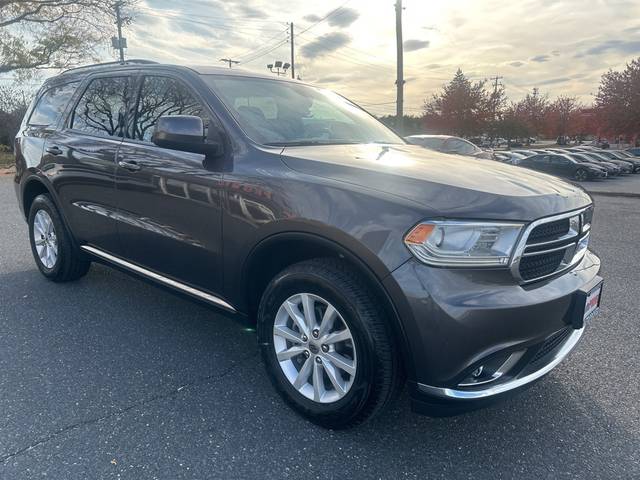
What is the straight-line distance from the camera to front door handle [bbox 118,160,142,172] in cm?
318

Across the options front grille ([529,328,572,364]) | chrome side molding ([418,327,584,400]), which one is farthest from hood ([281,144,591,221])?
chrome side molding ([418,327,584,400])

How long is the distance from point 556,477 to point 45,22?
88.8ft

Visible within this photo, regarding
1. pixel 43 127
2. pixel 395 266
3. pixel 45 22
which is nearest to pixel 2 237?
pixel 43 127

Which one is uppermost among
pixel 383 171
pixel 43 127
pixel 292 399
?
pixel 43 127

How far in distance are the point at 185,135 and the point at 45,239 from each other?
2721mm

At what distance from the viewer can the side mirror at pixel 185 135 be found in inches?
102

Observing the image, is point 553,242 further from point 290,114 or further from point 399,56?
point 399,56

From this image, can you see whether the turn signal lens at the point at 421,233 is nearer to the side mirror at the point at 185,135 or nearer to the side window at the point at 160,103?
the side mirror at the point at 185,135

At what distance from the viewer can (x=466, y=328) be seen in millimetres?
1924

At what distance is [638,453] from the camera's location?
89.4 inches

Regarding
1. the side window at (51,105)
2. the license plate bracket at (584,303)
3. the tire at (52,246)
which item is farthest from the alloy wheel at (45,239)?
the license plate bracket at (584,303)

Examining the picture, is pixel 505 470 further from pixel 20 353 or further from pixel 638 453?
pixel 20 353

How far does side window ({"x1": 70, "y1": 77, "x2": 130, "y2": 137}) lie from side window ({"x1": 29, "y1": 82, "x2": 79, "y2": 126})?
0.96 ft

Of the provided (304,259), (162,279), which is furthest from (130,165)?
(304,259)
